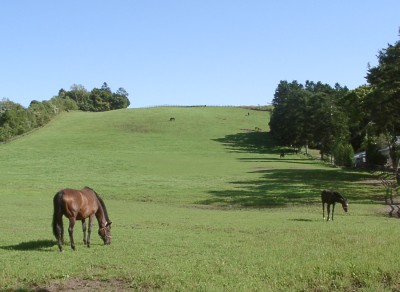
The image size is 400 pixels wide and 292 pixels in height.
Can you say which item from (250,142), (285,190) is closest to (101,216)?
(285,190)

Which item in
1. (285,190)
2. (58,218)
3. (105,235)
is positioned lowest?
(285,190)

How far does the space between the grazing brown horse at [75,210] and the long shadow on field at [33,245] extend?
88 centimetres

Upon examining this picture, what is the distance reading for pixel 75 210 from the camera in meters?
→ 15.1

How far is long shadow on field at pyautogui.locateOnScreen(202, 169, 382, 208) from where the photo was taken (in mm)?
37438

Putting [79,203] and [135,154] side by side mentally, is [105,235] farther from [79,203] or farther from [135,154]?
[135,154]

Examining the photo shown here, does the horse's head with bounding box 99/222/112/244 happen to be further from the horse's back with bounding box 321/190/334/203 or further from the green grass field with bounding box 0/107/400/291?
the horse's back with bounding box 321/190/334/203

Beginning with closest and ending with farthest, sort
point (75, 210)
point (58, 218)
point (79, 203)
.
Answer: point (58, 218) < point (75, 210) < point (79, 203)

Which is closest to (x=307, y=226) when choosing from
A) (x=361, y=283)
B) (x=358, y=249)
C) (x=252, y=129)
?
(x=358, y=249)

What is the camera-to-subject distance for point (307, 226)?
2097cm

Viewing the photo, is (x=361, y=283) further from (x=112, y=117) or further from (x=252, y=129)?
(x=112, y=117)

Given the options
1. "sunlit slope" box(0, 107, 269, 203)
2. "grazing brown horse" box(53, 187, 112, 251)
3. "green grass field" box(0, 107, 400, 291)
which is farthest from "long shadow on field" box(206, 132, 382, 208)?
"grazing brown horse" box(53, 187, 112, 251)

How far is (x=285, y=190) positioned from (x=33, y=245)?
102ft

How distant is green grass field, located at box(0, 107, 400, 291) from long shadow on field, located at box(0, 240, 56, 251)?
3cm

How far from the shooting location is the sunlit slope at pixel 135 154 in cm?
4828
